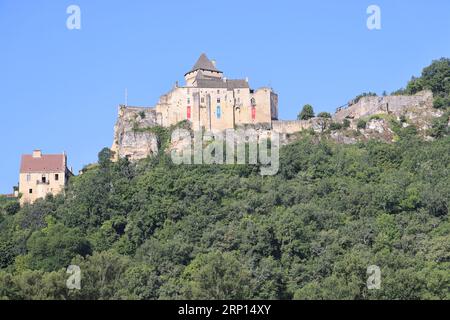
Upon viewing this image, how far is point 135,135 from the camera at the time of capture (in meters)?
93.9

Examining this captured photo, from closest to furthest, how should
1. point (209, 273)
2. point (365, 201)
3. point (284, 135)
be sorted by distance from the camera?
point (209, 273), point (365, 201), point (284, 135)

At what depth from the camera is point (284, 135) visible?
9375cm

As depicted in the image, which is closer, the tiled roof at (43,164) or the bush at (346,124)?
the tiled roof at (43,164)

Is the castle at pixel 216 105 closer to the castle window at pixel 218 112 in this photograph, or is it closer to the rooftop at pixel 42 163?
the castle window at pixel 218 112

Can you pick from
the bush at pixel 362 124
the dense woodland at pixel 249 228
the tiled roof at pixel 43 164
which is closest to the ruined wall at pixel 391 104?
the bush at pixel 362 124

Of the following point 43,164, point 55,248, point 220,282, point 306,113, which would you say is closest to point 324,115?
point 306,113

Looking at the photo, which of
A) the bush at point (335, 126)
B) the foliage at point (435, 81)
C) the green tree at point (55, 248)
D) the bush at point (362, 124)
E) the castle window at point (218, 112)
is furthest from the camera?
the foliage at point (435, 81)

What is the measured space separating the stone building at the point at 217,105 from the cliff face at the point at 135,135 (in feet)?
3.27

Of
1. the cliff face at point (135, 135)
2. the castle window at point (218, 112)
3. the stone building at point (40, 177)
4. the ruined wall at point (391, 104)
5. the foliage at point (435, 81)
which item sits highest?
the foliage at point (435, 81)

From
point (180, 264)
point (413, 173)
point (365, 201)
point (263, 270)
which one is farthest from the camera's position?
point (413, 173)

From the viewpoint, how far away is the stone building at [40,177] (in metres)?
90.5

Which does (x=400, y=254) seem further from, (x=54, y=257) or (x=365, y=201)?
(x=54, y=257)

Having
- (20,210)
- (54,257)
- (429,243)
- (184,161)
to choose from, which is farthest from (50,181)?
(429,243)

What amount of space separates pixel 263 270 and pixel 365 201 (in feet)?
51.9
